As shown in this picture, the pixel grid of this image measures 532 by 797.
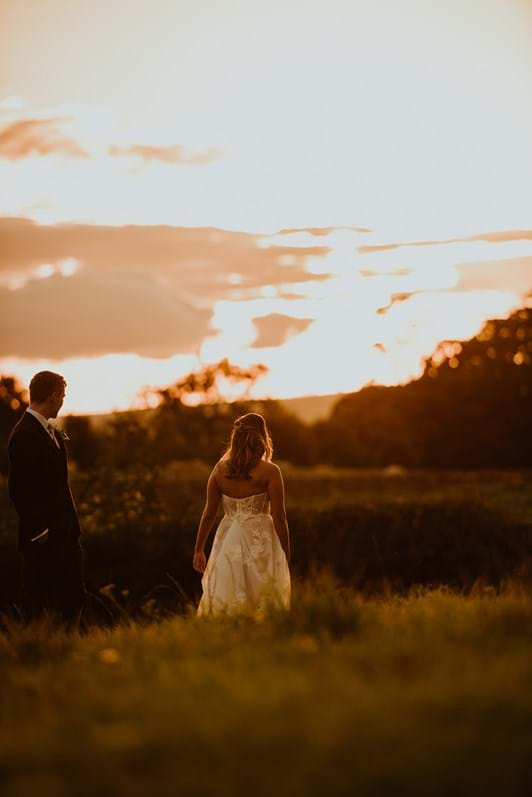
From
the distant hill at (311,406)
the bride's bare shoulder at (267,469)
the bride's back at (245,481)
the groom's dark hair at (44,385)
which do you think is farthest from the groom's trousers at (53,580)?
the distant hill at (311,406)

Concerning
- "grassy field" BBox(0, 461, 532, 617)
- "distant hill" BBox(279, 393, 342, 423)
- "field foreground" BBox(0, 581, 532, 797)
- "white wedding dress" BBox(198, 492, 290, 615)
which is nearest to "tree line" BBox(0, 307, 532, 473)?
"distant hill" BBox(279, 393, 342, 423)

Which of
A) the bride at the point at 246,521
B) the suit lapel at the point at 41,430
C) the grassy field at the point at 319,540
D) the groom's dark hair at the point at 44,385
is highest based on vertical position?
the groom's dark hair at the point at 44,385

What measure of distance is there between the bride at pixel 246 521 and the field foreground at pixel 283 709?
213cm

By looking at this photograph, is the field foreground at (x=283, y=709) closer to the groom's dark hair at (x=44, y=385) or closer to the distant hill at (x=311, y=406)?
the groom's dark hair at (x=44, y=385)

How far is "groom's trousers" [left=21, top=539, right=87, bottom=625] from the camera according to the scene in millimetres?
9188

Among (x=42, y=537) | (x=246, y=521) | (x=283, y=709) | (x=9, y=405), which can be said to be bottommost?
(x=283, y=709)

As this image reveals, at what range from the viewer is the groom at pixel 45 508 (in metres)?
8.98

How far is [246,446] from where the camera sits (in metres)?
9.37

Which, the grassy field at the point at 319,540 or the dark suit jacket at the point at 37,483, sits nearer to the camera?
the dark suit jacket at the point at 37,483

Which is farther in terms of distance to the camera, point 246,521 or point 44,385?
point 246,521

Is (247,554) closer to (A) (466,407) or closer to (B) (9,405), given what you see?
(B) (9,405)

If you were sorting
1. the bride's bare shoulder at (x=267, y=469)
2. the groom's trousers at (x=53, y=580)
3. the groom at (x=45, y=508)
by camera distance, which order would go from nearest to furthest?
the groom at (x=45, y=508) → the groom's trousers at (x=53, y=580) → the bride's bare shoulder at (x=267, y=469)

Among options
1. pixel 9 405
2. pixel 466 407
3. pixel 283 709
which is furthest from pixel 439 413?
pixel 283 709

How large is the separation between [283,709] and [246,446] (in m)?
4.48
